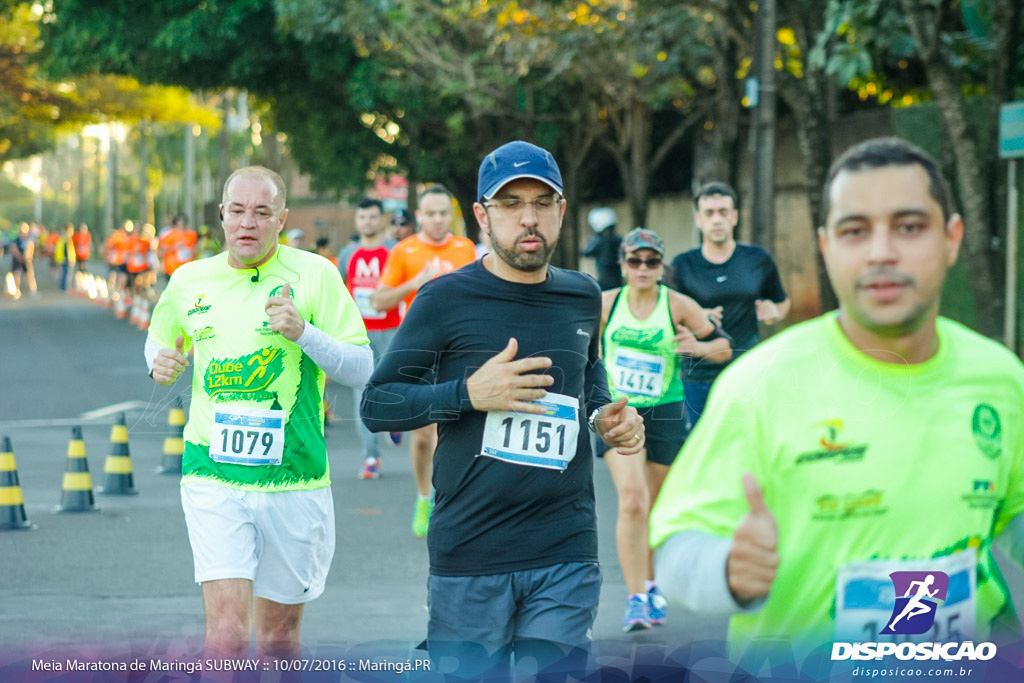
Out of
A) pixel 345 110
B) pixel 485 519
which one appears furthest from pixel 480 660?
pixel 345 110

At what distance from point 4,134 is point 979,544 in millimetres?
60425

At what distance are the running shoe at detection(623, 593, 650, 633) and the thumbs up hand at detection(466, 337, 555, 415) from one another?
119 inches

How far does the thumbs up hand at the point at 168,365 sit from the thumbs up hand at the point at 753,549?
2.79 meters

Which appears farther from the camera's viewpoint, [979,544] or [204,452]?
[204,452]

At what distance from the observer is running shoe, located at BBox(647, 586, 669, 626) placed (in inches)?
267

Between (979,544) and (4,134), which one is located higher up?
(4,134)

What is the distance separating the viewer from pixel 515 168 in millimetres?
4066

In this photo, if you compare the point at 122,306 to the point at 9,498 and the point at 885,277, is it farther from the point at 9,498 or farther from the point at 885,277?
the point at 885,277

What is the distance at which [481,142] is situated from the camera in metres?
29.2

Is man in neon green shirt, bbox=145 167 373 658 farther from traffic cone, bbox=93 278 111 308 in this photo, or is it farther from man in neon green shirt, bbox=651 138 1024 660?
traffic cone, bbox=93 278 111 308

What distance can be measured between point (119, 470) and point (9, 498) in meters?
1.47

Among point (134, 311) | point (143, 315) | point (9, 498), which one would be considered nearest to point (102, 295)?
point (134, 311)

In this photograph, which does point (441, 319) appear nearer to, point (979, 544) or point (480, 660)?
point (480, 660)

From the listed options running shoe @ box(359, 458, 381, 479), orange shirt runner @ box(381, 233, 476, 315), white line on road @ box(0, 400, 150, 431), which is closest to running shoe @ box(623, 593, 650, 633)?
orange shirt runner @ box(381, 233, 476, 315)
